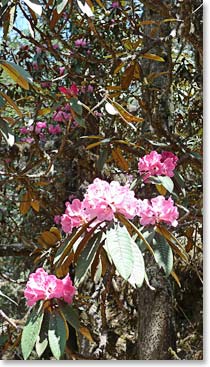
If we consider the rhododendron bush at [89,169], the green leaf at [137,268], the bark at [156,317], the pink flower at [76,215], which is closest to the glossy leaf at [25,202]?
the rhododendron bush at [89,169]

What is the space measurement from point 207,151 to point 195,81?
38 cm

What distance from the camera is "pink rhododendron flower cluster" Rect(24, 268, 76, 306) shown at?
0.78m

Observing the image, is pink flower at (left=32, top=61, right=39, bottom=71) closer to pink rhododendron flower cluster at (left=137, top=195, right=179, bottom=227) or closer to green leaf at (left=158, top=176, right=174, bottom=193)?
green leaf at (left=158, top=176, right=174, bottom=193)

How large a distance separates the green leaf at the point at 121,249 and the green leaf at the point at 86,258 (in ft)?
0.11

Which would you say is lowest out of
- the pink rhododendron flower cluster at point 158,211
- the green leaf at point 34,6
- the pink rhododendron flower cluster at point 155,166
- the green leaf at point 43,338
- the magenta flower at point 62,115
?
the green leaf at point 43,338

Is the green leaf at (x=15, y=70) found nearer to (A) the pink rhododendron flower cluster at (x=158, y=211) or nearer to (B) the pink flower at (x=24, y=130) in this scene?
(A) the pink rhododendron flower cluster at (x=158, y=211)

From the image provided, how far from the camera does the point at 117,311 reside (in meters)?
1.75

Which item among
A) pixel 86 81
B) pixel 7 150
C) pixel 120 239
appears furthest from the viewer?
pixel 7 150

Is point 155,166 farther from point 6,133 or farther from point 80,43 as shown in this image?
point 80,43

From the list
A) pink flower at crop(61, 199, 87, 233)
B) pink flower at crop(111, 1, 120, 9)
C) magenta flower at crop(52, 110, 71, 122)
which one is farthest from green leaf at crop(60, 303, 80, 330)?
pink flower at crop(111, 1, 120, 9)

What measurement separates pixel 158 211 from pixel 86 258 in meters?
0.15

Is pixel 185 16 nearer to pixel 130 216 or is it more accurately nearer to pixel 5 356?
pixel 130 216

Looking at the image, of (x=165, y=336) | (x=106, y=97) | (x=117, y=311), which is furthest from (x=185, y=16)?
(x=117, y=311)

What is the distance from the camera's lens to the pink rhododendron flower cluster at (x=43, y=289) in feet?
2.54
